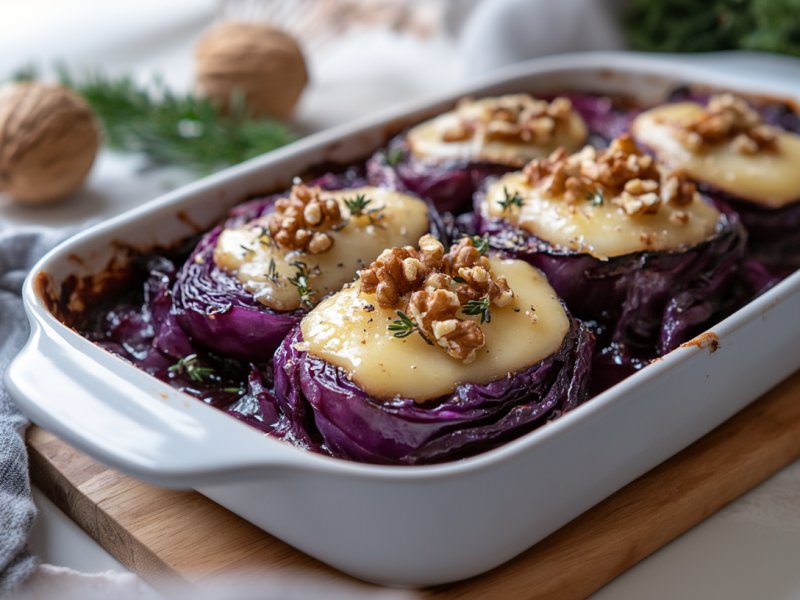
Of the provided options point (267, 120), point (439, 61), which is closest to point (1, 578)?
point (267, 120)

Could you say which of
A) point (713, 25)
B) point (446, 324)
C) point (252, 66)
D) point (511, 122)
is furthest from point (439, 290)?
point (713, 25)

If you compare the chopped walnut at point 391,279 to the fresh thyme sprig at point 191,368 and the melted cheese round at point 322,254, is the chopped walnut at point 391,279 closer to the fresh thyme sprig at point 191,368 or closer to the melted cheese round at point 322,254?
the melted cheese round at point 322,254

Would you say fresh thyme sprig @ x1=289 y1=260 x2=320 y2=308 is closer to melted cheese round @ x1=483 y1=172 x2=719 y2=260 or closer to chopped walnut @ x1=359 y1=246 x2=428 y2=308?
chopped walnut @ x1=359 y1=246 x2=428 y2=308

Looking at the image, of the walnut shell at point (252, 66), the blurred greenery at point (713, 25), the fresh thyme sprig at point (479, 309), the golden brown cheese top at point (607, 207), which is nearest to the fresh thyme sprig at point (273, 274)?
the fresh thyme sprig at point (479, 309)

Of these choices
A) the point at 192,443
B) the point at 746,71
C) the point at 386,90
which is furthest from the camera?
the point at 386,90

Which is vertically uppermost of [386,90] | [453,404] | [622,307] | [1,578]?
[453,404]

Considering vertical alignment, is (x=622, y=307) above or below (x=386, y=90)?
above

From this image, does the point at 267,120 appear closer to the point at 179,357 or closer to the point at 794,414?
the point at 179,357
